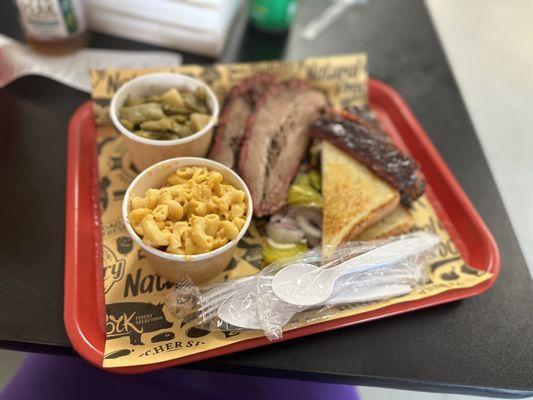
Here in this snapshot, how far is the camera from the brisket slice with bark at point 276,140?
1.52 metres

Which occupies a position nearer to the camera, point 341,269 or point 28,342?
point 28,342

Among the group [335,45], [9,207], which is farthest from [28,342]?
[335,45]

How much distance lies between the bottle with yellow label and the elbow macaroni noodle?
0.98m

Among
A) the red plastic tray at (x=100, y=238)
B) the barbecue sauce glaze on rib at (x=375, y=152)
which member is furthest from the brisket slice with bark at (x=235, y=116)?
the red plastic tray at (x=100, y=238)

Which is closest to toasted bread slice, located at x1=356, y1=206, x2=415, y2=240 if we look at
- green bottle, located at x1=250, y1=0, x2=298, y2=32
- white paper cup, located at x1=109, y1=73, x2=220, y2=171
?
white paper cup, located at x1=109, y1=73, x2=220, y2=171

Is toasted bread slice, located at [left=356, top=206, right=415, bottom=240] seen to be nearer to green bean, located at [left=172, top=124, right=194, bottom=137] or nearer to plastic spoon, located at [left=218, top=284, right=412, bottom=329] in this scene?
plastic spoon, located at [left=218, top=284, right=412, bottom=329]

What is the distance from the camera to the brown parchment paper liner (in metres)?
1.20

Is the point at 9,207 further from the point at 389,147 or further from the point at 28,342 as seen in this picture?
the point at 389,147

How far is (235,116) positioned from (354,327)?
2.74 feet

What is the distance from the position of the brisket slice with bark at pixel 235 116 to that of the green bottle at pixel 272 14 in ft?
1.70

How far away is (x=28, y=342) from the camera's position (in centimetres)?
120

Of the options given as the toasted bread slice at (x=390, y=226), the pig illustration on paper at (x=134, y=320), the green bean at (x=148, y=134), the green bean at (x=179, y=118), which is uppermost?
the green bean at (x=179, y=118)

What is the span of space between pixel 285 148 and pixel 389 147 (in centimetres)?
35

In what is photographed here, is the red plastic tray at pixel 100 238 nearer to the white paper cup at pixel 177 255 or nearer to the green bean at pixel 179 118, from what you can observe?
the white paper cup at pixel 177 255
